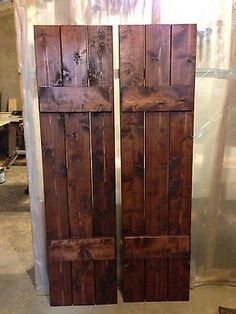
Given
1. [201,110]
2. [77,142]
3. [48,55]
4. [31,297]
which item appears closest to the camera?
[48,55]

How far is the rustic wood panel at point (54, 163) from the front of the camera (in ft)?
5.63

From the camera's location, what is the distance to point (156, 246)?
2008mm

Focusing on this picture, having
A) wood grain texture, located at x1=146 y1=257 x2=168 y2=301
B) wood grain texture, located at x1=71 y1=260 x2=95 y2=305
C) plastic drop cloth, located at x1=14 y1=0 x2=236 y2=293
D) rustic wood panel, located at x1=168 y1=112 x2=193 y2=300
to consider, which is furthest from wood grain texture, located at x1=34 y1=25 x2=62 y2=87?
wood grain texture, located at x1=146 y1=257 x2=168 y2=301

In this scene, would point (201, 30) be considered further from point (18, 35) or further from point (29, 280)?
point (29, 280)

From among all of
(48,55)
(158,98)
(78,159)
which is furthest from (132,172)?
(48,55)

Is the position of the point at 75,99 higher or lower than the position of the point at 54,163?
higher

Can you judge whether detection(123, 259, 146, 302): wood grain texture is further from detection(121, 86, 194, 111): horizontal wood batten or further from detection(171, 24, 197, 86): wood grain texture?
detection(171, 24, 197, 86): wood grain texture

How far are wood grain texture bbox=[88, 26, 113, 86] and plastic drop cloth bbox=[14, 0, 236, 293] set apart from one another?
129 mm

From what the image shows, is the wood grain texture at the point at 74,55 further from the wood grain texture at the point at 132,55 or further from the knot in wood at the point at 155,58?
the knot in wood at the point at 155,58

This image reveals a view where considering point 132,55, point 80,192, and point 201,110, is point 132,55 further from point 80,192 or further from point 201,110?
point 80,192

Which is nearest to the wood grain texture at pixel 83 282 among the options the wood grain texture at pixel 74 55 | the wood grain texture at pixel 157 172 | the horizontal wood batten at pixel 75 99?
the wood grain texture at pixel 157 172

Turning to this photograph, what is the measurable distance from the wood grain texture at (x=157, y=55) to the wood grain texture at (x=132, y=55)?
3 cm

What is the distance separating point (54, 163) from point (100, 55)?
2.01ft

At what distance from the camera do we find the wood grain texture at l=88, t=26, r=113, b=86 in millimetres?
1707
